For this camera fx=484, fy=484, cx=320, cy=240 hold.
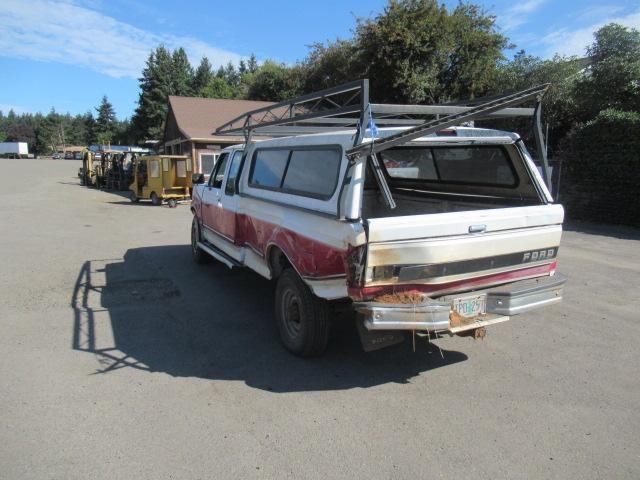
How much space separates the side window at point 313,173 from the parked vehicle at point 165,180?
15230mm

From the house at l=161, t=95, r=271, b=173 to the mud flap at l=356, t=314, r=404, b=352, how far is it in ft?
64.6

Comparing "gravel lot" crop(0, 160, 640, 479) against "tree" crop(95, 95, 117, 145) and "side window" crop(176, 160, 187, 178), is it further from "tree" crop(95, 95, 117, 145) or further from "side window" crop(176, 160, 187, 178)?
"tree" crop(95, 95, 117, 145)

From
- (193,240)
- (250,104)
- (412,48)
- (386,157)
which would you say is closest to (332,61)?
(250,104)

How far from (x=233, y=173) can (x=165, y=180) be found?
548 inches

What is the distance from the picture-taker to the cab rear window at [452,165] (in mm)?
5039

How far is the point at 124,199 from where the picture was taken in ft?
73.5

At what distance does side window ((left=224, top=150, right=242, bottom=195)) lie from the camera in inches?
256

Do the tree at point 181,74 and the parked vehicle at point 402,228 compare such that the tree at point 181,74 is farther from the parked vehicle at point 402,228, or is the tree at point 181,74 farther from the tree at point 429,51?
the parked vehicle at point 402,228

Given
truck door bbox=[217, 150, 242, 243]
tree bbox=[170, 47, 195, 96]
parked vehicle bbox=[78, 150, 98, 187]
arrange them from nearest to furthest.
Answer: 1. truck door bbox=[217, 150, 242, 243]
2. parked vehicle bbox=[78, 150, 98, 187]
3. tree bbox=[170, 47, 195, 96]

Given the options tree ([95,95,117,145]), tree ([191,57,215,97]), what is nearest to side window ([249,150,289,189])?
tree ([191,57,215,97])

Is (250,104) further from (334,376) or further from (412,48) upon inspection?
(334,376)

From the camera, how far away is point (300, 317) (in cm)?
442

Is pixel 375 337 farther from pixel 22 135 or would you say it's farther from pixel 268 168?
pixel 22 135

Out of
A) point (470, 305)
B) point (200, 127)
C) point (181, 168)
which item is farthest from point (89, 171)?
point (470, 305)
